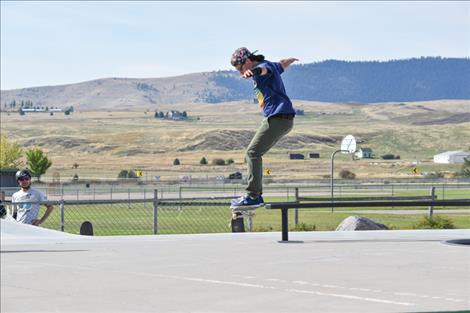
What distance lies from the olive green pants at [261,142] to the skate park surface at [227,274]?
675 millimetres

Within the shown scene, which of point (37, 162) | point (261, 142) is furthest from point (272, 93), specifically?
point (37, 162)

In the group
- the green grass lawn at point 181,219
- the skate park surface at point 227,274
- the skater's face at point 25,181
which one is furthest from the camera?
the green grass lawn at point 181,219

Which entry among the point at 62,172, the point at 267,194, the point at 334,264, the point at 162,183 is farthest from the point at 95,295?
the point at 62,172

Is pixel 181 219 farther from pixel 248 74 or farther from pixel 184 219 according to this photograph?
pixel 248 74

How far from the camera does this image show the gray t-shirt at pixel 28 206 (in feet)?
42.9

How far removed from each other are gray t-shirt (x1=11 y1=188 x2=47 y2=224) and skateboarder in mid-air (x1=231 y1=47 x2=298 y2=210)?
4.58 meters

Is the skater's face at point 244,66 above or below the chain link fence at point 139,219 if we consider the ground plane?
above

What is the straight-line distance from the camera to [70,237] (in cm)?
1030

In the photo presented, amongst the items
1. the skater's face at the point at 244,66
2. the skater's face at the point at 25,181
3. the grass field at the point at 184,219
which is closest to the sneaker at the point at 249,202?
the skater's face at the point at 244,66

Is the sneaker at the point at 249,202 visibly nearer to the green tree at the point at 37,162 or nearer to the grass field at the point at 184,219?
the grass field at the point at 184,219

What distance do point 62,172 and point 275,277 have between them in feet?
458

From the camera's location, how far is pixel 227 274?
8164mm

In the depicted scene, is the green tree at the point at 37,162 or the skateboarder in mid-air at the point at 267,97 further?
the green tree at the point at 37,162

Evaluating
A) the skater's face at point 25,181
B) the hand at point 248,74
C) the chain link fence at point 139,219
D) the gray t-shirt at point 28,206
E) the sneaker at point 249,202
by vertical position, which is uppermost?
the hand at point 248,74
